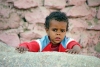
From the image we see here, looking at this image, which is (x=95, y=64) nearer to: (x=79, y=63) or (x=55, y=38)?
(x=79, y=63)

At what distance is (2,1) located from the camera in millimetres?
2852

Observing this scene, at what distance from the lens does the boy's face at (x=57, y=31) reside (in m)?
2.25

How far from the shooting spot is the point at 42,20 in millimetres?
2838

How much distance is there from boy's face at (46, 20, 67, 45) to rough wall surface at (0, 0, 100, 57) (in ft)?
1.64

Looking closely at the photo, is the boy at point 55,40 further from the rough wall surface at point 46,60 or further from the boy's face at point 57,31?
the rough wall surface at point 46,60

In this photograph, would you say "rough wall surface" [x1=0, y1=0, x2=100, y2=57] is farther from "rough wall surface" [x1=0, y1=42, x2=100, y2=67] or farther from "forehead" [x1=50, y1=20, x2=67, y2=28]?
"rough wall surface" [x1=0, y1=42, x2=100, y2=67]

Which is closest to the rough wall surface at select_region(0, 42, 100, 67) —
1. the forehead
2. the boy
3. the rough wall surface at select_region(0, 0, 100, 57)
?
the boy

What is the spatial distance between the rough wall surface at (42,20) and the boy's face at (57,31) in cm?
50

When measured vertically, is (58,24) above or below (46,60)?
above

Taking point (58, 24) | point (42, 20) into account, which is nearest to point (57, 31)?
point (58, 24)

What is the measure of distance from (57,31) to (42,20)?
24.0 inches

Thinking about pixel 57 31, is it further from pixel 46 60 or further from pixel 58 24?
pixel 46 60

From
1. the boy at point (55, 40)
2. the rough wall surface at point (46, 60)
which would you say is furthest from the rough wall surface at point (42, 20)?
the rough wall surface at point (46, 60)

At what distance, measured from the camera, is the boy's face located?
2254 millimetres
